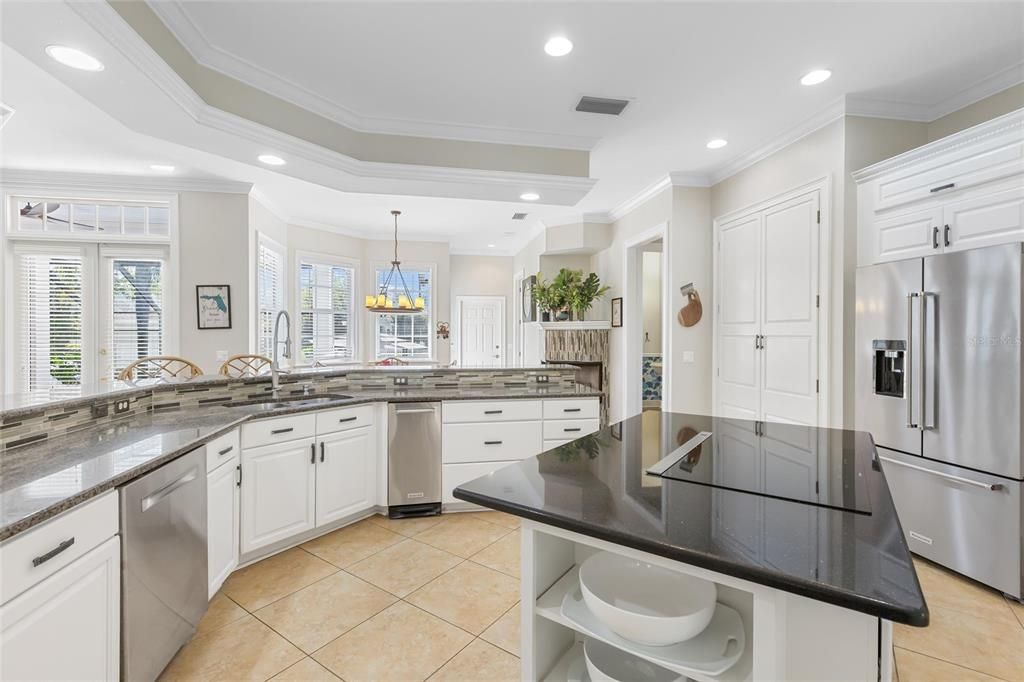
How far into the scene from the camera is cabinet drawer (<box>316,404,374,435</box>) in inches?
115

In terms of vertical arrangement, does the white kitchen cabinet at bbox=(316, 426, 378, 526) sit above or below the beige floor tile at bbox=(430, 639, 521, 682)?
above

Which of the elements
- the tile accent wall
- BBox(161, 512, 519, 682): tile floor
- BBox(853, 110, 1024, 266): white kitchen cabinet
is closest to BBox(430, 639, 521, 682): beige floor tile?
BBox(161, 512, 519, 682): tile floor

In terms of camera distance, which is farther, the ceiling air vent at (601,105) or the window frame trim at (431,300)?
the window frame trim at (431,300)

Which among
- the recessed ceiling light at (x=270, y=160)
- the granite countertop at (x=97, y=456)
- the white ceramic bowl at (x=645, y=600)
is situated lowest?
the white ceramic bowl at (x=645, y=600)

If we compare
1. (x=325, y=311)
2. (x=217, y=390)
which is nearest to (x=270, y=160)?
(x=217, y=390)

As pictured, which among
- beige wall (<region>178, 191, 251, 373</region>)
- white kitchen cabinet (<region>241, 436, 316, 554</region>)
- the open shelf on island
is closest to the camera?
the open shelf on island

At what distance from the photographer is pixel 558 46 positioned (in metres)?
2.45

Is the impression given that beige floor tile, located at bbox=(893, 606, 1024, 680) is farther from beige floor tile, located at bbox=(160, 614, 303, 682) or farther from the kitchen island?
beige floor tile, located at bbox=(160, 614, 303, 682)

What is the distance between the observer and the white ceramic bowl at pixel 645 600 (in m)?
0.93

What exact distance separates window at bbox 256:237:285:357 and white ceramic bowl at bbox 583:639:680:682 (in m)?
5.13

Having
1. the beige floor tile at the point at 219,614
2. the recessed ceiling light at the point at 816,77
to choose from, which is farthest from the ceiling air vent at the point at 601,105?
the beige floor tile at the point at 219,614

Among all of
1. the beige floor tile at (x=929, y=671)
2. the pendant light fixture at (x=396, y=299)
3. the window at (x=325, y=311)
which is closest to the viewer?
the beige floor tile at (x=929, y=671)

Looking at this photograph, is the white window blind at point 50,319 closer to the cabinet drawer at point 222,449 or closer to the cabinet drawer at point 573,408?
the cabinet drawer at point 222,449

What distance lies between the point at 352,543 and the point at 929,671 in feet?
9.19
